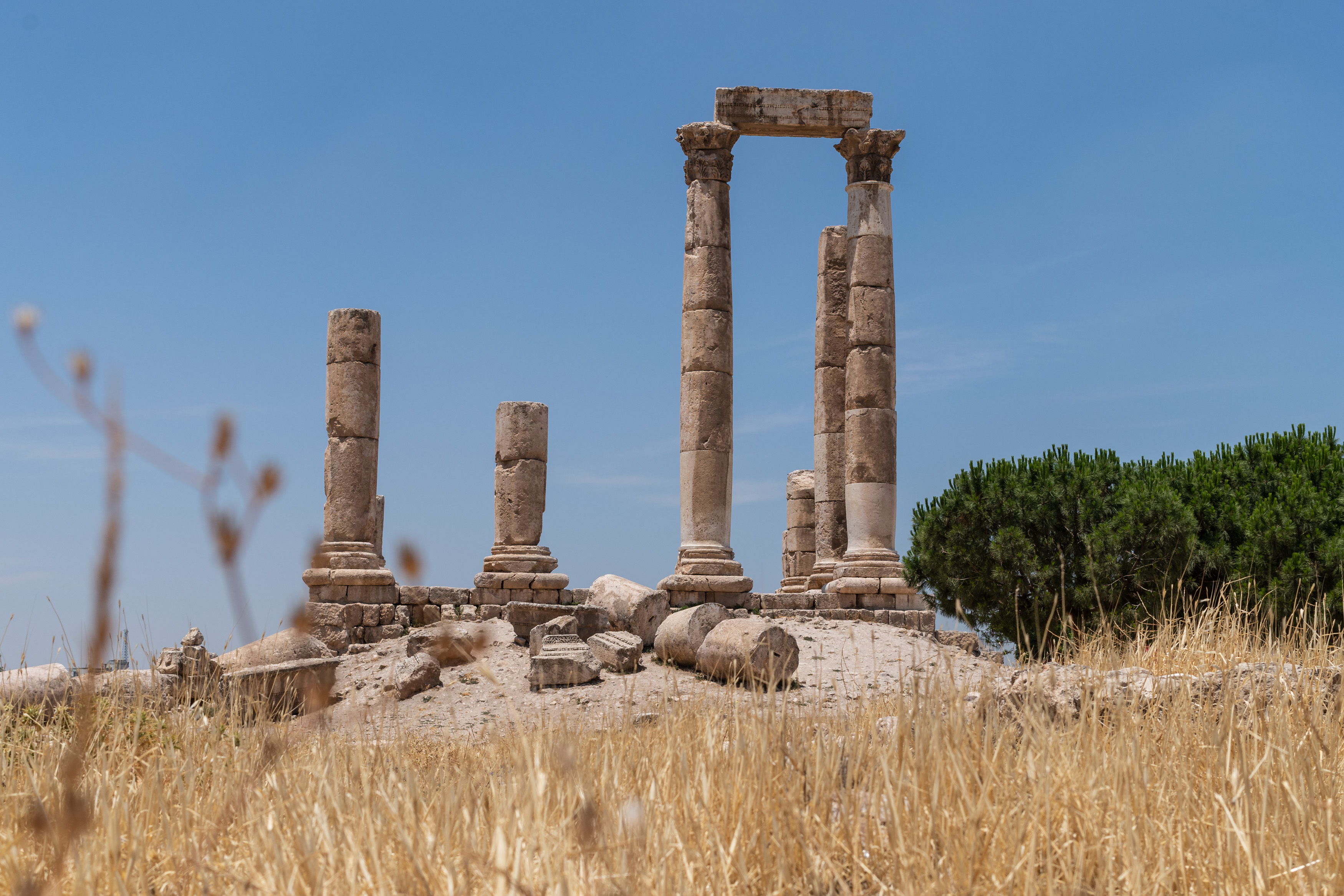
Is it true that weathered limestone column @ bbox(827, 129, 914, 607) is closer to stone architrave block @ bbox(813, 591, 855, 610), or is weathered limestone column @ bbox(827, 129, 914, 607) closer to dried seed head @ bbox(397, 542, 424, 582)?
stone architrave block @ bbox(813, 591, 855, 610)

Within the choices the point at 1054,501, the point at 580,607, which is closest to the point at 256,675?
the point at 580,607

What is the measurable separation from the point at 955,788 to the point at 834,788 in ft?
1.55

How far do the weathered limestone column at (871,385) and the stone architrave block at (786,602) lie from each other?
544mm

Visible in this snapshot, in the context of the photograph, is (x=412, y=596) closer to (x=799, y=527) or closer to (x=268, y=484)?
(x=799, y=527)

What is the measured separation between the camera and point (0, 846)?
465 centimetres

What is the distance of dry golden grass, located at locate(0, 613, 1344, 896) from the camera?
3.69 meters

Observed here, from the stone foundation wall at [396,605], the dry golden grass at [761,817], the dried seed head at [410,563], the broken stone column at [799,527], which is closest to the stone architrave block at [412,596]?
the stone foundation wall at [396,605]

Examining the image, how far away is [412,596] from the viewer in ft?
65.6

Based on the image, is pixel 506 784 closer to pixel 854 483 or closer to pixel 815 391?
pixel 854 483

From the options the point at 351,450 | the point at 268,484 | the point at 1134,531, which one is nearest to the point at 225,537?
Result: the point at 268,484

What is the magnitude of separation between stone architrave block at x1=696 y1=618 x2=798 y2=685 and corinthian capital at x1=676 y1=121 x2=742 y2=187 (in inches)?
349

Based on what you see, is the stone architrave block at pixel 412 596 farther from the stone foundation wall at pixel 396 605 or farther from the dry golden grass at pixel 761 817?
the dry golden grass at pixel 761 817

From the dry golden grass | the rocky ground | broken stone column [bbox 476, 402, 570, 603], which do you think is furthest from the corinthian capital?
the dry golden grass

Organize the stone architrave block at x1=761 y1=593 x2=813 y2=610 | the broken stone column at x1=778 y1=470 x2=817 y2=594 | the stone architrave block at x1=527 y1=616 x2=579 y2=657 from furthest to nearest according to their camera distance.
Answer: the broken stone column at x1=778 y1=470 x2=817 y2=594
the stone architrave block at x1=761 y1=593 x2=813 y2=610
the stone architrave block at x1=527 y1=616 x2=579 y2=657
